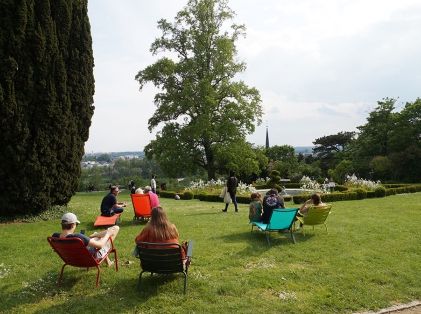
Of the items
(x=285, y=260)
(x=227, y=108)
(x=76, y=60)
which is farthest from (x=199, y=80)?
(x=285, y=260)

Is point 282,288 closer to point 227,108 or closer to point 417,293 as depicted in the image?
point 417,293

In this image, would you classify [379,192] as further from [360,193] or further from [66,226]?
[66,226]

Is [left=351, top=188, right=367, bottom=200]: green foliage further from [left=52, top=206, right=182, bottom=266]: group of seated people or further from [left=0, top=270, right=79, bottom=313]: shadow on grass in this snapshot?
[left=0, top=270, right=79, bottom=313]: shadow on grass

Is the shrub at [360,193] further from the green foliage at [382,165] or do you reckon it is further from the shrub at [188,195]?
the green foliage at [382,165]

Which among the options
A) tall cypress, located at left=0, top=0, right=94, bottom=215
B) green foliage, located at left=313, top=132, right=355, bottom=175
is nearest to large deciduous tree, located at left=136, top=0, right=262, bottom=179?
tall cypress, located at left=0, top=0, right=94, bottom=215

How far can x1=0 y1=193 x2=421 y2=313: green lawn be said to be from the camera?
223 inches

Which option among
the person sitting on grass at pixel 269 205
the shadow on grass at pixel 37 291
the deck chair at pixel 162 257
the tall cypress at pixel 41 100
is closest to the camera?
the shadow on grass at pixel 37 291

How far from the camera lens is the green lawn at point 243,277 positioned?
5656mm

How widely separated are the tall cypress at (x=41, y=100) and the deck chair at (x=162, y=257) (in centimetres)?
779

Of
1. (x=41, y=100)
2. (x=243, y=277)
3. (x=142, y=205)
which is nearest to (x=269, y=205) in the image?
(x=243, y=277)

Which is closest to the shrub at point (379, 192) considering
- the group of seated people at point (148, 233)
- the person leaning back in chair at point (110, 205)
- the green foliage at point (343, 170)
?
the person leaning back in chair at point (110, 205)

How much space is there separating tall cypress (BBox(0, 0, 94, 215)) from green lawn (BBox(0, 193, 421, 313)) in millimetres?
2899

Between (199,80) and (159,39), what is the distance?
5.03 metres

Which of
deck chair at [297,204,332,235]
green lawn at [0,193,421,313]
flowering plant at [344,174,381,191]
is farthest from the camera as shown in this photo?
flowering plant at [344,174,381,191]
